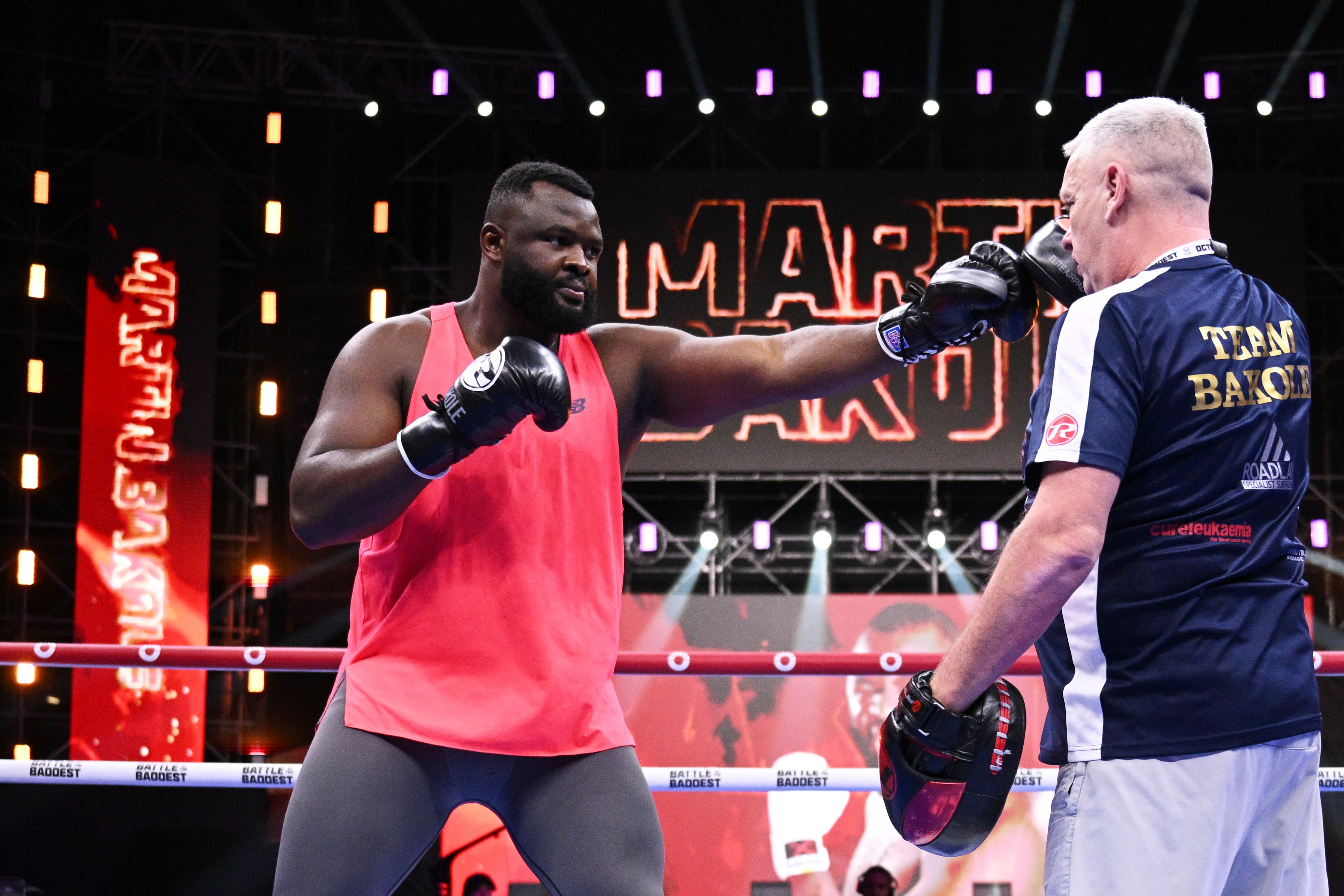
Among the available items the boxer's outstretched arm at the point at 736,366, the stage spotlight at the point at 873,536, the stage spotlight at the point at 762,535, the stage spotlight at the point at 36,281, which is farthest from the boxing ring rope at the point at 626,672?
the stage spotlight at the point at 36,281

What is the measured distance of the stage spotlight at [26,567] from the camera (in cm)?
977

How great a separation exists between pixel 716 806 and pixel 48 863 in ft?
14.4

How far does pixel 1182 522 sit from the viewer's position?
1.68 m

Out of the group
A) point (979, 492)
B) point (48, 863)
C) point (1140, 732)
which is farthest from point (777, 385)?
point (979, 492)

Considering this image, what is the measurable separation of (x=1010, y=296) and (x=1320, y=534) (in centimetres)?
861

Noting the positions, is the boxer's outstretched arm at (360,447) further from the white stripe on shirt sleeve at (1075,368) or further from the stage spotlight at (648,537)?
the stage spotlight at (648,537)

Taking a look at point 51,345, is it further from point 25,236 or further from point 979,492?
point 979,492

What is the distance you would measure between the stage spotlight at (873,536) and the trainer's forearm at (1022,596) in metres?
8.51

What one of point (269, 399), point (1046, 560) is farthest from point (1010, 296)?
point (269, 399)

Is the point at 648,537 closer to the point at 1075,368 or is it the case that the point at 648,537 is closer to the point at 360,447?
the point at 360,447

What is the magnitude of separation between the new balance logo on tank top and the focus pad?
0.43 m

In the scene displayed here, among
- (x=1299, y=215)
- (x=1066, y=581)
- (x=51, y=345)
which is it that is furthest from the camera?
(x=51, y=345)

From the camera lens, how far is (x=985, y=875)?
8586 millimetres

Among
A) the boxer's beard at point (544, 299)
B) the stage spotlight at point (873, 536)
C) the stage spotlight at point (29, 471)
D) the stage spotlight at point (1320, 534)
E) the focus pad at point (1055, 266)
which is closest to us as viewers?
the focus pad at point (1055, 266)
